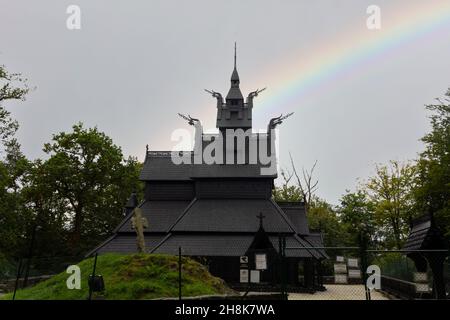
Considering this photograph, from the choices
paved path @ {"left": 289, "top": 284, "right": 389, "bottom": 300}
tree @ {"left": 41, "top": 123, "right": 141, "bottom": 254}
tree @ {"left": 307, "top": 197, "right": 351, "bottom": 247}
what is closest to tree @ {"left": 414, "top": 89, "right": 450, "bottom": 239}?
paved path @ {"left": 289, "top": 284, "right": 389, "bottom": 300}

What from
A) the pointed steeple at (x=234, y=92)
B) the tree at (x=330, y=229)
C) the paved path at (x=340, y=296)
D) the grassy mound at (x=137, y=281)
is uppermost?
the pointed steeple at (x=234, y=92)

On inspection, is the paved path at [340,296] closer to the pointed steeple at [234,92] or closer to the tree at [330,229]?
the pointed steeple at [234,92]

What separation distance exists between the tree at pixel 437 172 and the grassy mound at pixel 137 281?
1905cm

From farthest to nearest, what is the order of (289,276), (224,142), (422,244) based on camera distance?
(224,142) < (289,276) < (422,244)

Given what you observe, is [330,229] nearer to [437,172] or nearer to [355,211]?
[355,211]

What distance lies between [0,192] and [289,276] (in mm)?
21572

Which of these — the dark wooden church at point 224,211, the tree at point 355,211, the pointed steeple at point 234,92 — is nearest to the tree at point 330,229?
the tree at point 355,211

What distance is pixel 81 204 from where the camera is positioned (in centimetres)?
4784

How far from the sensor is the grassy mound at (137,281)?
54.5ft

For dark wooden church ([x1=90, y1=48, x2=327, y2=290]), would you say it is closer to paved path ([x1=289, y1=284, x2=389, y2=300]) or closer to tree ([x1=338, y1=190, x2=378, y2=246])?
paved path ([x1=289, y1=284, x2=389, y2=300])

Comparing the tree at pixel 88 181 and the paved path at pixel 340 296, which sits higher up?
the tree at pixel 88 181

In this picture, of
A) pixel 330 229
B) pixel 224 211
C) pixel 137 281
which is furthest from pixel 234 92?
pixel 137 281
